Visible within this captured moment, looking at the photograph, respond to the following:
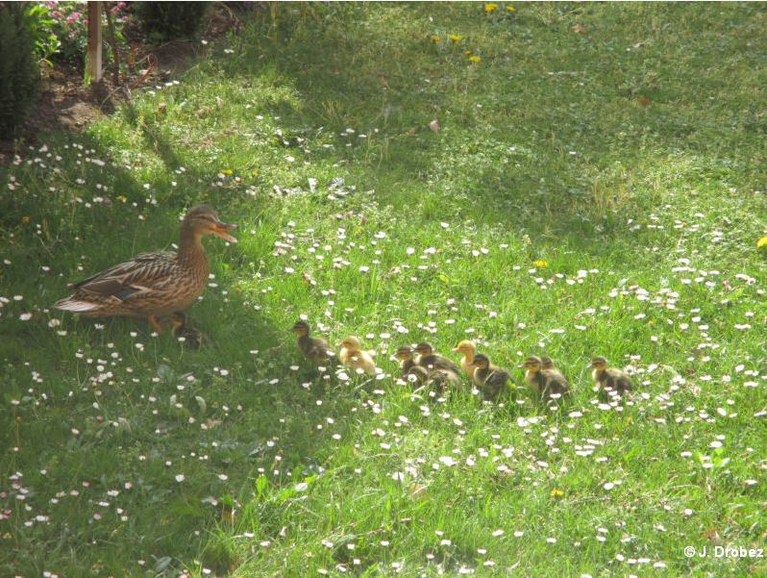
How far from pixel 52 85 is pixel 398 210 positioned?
396 cm

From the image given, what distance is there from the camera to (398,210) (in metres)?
9.68

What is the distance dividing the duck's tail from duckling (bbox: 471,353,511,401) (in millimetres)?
2645

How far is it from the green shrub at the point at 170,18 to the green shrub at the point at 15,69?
2.28m

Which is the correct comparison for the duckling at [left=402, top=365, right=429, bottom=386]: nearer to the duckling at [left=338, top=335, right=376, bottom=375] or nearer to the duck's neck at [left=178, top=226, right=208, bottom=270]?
the duckling at [left=338, top=335, right=376, bottom=375]

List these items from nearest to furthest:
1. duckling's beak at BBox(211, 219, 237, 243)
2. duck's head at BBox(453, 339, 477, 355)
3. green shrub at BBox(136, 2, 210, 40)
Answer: duck's head at BBox(453, 339, 477, 355)
duckling's beak at BBox(211, 219, 237, 243)
green shrub at BBox(136, 2, 210, 40)

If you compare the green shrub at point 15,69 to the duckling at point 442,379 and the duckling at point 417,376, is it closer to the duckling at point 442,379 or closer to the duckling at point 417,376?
the duckling at point 417,376

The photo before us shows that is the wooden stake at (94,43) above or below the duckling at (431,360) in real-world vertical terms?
above

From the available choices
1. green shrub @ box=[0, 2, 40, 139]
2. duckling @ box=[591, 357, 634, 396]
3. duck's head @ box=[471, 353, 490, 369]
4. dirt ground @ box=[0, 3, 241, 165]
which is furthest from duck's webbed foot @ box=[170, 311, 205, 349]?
green shrub @ box=[0, 2, 40, 139]

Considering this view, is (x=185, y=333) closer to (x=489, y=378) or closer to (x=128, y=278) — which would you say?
(x=128, y=278)

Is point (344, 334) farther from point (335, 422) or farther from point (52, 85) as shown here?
point (52, 85)

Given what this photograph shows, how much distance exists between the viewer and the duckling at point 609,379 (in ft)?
23.5

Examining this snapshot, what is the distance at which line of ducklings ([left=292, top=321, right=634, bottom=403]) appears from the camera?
7.13m

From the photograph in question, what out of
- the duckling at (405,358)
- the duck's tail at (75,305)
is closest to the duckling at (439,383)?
the duckling at (405,358)

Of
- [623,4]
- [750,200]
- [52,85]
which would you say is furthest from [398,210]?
[623,4]
